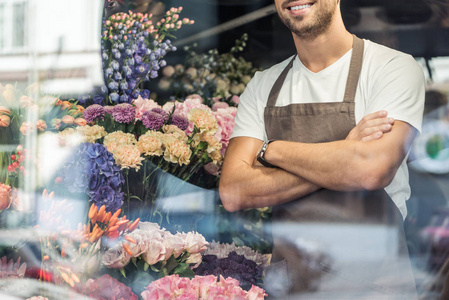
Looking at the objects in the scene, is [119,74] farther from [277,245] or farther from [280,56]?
[277,245]

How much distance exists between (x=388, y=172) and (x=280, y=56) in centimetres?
53

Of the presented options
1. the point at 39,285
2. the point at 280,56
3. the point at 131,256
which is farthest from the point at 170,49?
the point at 39,285

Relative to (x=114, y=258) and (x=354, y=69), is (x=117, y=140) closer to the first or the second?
(x=114, y=258)

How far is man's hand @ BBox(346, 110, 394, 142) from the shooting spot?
51.1 inches

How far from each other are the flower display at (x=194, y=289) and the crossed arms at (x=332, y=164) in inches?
11.8

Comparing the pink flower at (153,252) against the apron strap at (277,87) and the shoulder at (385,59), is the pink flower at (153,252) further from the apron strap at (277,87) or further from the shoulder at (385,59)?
the shoulder at (385,59)

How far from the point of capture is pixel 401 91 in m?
1.32

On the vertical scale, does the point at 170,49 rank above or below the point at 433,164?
above

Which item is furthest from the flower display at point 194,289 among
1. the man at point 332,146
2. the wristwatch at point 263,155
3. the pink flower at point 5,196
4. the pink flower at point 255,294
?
the pink flower at point 5,196

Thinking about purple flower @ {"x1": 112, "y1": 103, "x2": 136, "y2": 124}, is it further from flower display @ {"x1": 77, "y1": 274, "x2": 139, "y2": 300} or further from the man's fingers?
the man's fingers

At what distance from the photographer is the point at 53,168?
1.44 m

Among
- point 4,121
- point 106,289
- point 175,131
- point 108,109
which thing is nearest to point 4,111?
point 4,121

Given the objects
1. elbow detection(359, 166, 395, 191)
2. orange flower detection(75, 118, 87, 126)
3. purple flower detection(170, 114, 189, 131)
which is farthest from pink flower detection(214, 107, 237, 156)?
elbow detection(359, 166, 395, 191)

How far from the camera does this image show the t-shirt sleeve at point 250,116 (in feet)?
5.15
